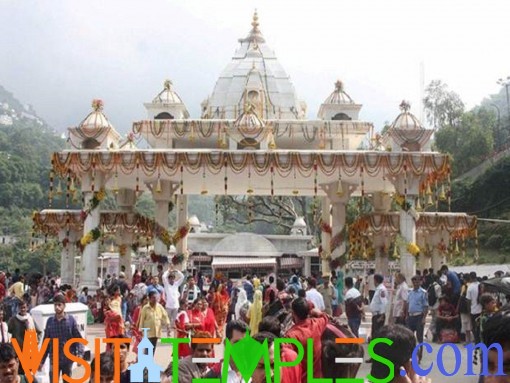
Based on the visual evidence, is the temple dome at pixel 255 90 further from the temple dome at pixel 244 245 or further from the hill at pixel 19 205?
the hill at pixel 19 205

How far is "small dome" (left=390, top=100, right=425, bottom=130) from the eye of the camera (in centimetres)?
2230

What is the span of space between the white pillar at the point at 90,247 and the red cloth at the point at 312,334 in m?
16.6

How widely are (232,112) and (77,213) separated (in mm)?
6705

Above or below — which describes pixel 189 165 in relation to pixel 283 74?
below

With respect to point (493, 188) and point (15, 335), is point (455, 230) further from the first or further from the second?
point (15, 335)

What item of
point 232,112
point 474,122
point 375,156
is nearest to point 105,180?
point 232,112

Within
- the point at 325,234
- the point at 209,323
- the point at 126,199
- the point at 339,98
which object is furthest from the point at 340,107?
the point at 209,323

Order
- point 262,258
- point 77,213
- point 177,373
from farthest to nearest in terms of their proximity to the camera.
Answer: point 262,258 < point 77,213 < point 177,373

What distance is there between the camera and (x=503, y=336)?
2.50 m

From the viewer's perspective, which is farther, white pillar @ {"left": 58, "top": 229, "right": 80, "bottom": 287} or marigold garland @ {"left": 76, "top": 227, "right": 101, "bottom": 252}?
white pillar @ {"left": 58, "top": 229, "right": 80, "bottom": 287}

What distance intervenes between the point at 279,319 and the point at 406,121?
612 inches

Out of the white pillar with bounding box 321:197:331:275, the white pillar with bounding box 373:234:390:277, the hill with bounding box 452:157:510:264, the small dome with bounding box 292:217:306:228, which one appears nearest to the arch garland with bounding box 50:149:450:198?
the white pillar with bounding box 321:197:331:275

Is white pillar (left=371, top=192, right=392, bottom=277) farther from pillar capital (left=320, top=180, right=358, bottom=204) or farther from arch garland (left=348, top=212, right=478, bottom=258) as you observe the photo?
pillar capital (left=320, top=180, right=358, bottom=204)

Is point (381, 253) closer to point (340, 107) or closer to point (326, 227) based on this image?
point (326, 227)
